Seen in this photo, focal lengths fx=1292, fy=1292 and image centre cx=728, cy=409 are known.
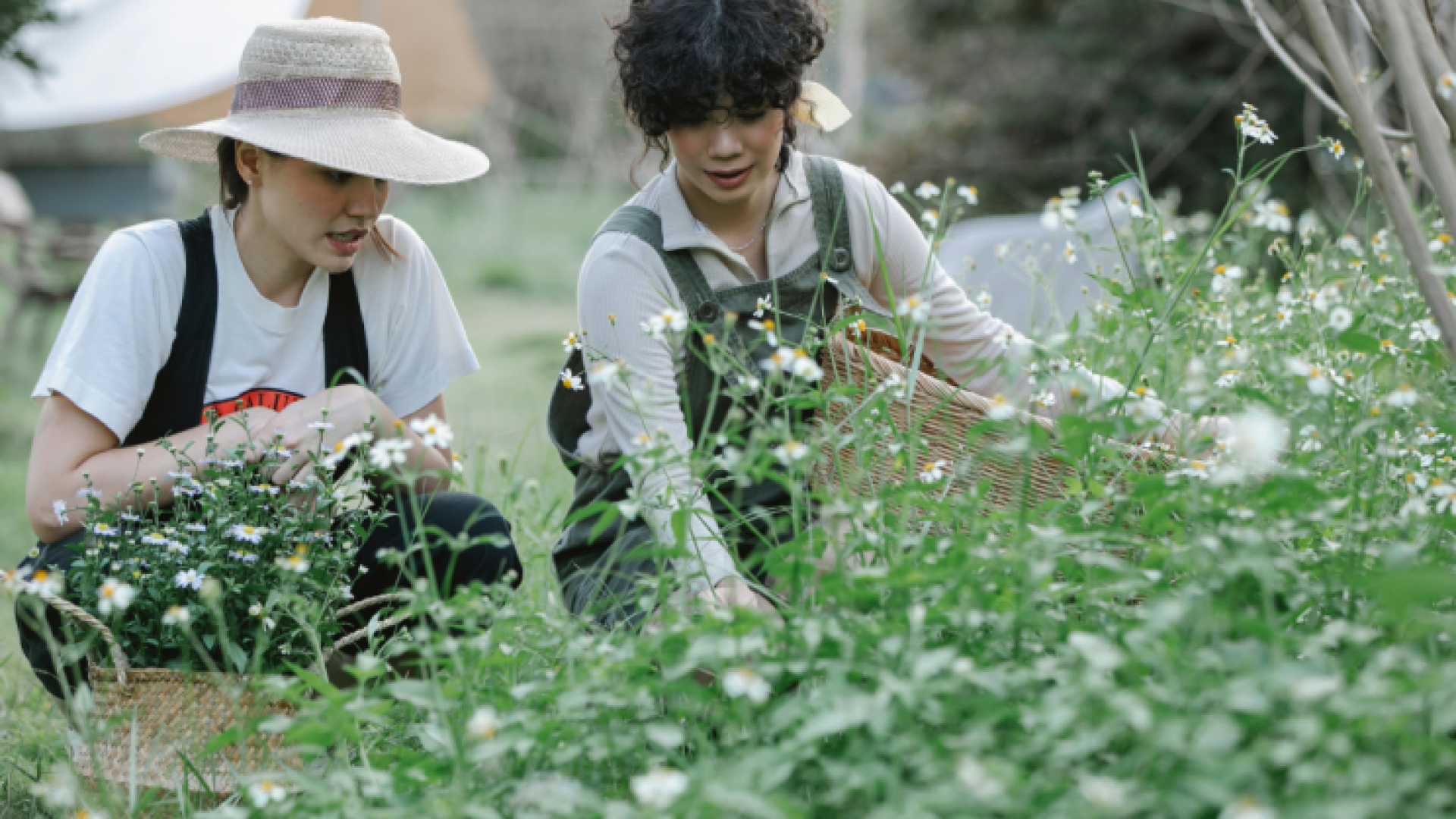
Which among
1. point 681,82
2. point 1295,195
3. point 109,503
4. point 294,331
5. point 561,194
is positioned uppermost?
point 681,82

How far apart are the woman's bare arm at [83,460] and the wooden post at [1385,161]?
1.48 m

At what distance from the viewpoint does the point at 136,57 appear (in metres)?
7.32

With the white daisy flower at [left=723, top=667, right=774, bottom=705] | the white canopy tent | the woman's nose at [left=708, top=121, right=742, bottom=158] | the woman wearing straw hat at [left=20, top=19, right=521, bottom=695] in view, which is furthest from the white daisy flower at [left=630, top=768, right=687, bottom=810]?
the white canopy tent

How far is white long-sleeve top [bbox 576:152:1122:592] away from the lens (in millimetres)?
1963

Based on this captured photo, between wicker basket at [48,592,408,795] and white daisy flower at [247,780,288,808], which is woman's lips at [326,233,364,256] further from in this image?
white daisy flower at [247,780,288,808]

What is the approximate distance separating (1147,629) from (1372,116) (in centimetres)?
73

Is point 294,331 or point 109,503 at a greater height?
point 294,331

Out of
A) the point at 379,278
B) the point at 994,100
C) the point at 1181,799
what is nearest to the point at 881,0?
the point at 994,100

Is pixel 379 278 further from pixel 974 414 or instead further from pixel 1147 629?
pixel 1147 629

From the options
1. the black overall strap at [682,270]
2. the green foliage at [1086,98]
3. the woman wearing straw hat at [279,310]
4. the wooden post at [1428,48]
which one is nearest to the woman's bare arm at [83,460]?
the woman wearing straw hat at [279,310]

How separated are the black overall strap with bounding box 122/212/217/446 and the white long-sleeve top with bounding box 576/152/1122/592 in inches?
23.7

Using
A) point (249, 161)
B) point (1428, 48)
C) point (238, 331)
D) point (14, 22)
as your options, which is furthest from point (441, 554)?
point (14, 22)

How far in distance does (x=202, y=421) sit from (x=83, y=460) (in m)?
0.18

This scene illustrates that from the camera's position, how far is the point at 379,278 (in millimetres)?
2217
